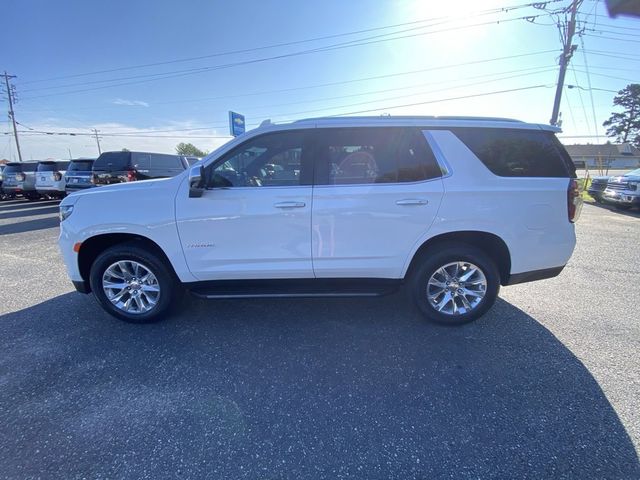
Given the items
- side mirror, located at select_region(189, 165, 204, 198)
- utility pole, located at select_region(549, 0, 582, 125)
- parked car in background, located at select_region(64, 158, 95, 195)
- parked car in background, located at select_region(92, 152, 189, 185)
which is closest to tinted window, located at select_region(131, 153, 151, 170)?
parked car in background, located at select_region(92, 152, 189, 185)

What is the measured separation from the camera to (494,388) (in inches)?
93.2

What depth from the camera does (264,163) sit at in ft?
10.2

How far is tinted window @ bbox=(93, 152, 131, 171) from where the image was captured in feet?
32.5

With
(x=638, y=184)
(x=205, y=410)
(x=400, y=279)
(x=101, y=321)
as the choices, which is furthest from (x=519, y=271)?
(x=638, y=184)

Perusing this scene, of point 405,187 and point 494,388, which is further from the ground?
point 405,187

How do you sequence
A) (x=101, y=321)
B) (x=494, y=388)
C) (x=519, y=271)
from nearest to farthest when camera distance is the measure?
(x=494, y=388) → (x=519, y=271) → (x=101, y=321)

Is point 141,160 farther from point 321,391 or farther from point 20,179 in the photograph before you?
point 321,391

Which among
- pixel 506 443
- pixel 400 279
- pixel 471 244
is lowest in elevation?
pixel 506 443

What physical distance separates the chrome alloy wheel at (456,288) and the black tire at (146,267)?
2627 mm

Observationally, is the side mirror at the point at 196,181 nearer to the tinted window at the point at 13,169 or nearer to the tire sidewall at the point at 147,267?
the tire sidewall at the point at 147,267

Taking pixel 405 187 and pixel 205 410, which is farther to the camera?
pixel 405 187

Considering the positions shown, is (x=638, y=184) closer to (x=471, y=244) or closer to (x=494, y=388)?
(x=471, y=244)

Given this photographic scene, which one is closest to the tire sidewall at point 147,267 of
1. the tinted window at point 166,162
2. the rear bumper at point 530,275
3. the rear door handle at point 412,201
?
the rear door handle at point 412,201

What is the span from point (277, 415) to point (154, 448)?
2.46 feet
